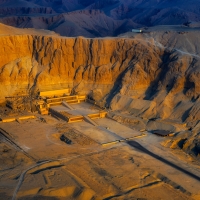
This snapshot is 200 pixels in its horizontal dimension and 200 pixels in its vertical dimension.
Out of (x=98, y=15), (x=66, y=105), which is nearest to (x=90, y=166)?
(x=66, y=105)

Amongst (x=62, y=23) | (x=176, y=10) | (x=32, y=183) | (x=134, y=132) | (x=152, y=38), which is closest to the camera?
(x=32, y=183)

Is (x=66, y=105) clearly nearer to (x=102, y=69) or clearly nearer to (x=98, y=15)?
(x=102, y=69)

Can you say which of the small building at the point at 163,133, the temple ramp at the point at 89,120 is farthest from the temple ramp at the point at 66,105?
the small building at the point at 163,133

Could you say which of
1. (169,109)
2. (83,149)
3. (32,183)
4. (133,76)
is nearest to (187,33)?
(133,76)

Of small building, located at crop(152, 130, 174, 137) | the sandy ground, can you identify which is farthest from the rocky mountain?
the sandy ground

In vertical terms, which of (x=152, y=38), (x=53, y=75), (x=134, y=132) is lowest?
(x=134, y=132)

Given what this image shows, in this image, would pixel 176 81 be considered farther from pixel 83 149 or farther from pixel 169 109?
Result: pixel 83 149

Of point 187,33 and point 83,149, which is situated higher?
point 187,33
